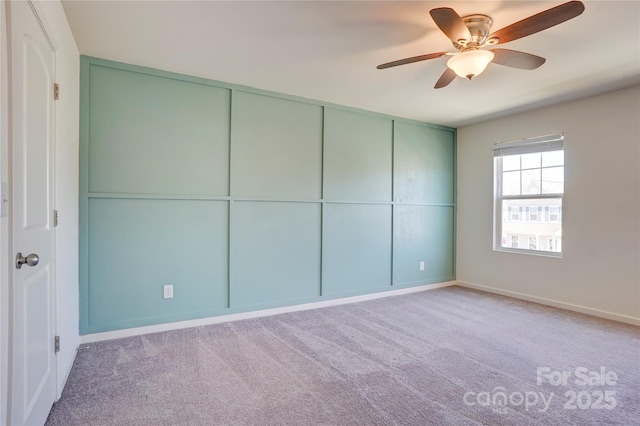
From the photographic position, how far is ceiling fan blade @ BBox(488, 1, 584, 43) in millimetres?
1621

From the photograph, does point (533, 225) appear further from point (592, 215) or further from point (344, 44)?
point (344, 44)

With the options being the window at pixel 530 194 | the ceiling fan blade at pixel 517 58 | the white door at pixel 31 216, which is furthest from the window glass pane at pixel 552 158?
the white door at pixel 31 216

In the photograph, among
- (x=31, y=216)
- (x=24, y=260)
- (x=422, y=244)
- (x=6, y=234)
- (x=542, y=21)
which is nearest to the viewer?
(x=6, y=234)

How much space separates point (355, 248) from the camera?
422 centimetres

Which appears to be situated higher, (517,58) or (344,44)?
(344,44)

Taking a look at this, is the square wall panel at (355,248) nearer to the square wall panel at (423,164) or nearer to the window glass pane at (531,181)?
the square wall panel at (423,164)

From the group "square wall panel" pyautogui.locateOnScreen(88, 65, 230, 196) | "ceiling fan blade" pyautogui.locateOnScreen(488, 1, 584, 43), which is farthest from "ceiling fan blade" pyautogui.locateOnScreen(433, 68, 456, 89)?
"square wall panel" pyautogui.locateOnScreen(88, 65, 230, 196)

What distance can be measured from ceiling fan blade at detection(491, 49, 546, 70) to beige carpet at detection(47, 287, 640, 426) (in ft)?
7.01

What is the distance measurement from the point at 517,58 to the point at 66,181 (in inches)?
123

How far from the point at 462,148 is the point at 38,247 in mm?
5100

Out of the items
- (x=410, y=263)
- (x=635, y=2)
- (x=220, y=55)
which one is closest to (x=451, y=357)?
(x=410, y=263)

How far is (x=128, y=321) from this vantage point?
115 inches

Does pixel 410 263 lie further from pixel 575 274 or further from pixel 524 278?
pixel 575 274

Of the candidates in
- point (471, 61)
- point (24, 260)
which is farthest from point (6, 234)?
point (471, 61)
